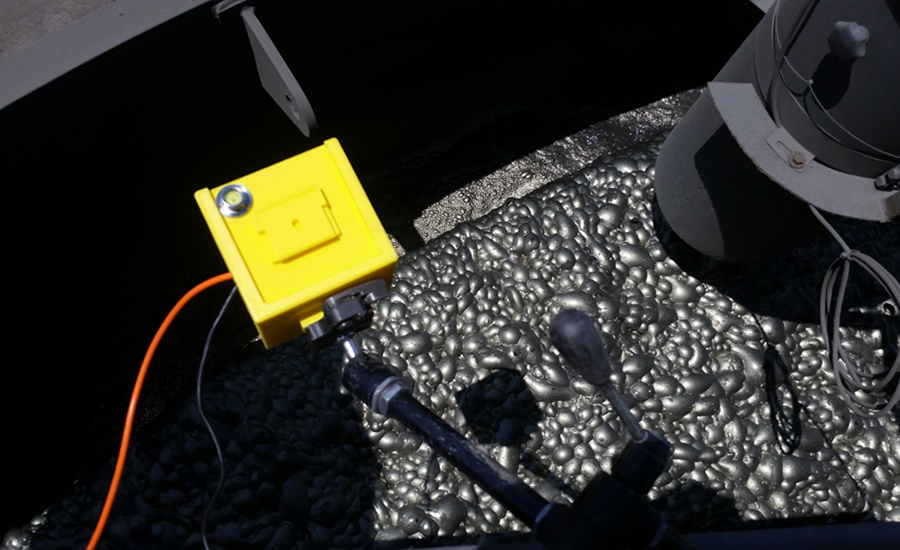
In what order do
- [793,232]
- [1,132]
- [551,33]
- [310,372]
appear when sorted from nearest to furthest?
[1,132] < [793,232] < [310,372] < [551,33]

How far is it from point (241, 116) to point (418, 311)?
474mm

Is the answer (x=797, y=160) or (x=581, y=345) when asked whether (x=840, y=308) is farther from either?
(x=581, y=345)

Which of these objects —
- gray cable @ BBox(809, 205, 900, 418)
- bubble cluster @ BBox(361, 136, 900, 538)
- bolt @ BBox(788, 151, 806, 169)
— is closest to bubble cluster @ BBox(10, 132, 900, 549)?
bubble cluster @ BBox(361, 136, 900, 538)

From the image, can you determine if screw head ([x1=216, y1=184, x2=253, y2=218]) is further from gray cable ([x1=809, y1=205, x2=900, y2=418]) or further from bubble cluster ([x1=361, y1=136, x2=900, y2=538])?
gray cable ([x1=809, y1=205, x2=900, y2=418])

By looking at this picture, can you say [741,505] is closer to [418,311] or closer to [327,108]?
[418,311]

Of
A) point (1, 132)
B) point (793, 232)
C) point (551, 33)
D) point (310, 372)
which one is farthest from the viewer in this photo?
point (551, 33)

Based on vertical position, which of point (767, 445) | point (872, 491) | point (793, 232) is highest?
point (793, 232)

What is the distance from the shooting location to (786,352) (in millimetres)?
1278

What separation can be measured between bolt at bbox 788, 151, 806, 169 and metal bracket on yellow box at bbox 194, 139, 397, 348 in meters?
0.59

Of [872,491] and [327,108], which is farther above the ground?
[327,108]

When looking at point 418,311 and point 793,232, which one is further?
point 418,311

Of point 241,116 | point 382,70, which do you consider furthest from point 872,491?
point 241,116

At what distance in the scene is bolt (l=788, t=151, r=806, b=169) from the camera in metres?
0.93

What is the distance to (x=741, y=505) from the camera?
115cm
